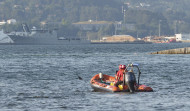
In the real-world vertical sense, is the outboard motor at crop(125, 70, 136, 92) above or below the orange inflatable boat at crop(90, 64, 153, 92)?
above

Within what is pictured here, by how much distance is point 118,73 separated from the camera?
45.4 metres

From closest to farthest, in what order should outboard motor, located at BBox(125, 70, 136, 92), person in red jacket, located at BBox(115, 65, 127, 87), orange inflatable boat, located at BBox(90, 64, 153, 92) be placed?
1. outboard motor, located at BBox(125, 70, 136, 92)
2. orange inflatable boat, located at BBox(90, 64, 153, 92)
3. person in red jacket, located at BBox(115, 65, 127, 87)

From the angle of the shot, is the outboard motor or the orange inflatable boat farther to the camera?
the orange inflatable boat

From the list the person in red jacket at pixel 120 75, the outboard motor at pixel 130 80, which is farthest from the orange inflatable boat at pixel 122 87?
the person in red jacket at pixel 120 75

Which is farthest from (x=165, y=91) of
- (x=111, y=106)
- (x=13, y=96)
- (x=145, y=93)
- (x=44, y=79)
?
(x=44, y=79)

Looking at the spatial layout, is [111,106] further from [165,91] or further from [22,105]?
[165,91]

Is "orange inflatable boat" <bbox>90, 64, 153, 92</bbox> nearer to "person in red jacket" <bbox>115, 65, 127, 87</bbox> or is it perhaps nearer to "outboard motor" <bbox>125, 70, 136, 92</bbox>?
"outboard motor" <bbox>125, 70, 136, 92</bbox>

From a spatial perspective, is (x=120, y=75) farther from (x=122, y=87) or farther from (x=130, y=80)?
(x=130, y=80)

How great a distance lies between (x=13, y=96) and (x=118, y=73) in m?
8.51

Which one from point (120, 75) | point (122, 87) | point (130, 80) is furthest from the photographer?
point (120, 75)

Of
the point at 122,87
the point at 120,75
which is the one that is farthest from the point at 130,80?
the point at 120,75

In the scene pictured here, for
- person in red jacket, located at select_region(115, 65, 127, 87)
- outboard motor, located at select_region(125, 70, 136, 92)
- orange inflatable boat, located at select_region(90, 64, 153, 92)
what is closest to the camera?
outboard motor, located at select_region(125, 70, 136, 92)

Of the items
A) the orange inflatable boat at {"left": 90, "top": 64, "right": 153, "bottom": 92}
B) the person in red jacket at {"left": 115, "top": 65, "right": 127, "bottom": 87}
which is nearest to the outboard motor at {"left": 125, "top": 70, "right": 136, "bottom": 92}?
the orange inflatable boat at {"left": 90, "top": 64, "right": 153, "bottom": 92}

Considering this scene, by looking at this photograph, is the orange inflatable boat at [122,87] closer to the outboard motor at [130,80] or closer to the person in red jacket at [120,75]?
the outboard motor at [130,80]
